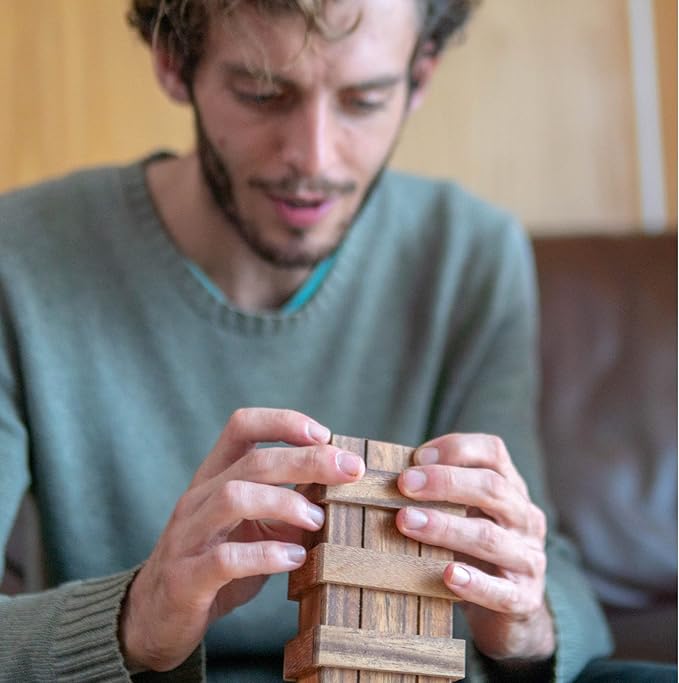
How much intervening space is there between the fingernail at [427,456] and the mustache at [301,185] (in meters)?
0.41

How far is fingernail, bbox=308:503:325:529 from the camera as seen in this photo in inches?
31.9

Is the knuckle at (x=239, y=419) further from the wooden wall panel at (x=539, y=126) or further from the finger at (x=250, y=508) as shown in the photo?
the wooden wall panel at (x=539, y=126)

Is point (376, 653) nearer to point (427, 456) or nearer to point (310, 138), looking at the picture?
point (427, 456)

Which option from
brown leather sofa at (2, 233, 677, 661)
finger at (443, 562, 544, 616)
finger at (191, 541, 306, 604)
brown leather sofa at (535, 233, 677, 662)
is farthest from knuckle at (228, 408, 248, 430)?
brown leather sofa at (535, 233, 677, 662)

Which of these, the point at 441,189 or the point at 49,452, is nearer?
the point at 49,452

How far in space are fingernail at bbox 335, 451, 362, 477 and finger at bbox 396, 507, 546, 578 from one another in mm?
56

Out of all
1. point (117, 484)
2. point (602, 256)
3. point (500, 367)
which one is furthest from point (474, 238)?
point (117, 484)

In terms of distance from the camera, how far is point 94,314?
1276mm

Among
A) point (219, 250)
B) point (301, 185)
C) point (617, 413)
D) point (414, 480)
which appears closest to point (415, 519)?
point (414, 480)

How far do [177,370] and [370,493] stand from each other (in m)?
0.51

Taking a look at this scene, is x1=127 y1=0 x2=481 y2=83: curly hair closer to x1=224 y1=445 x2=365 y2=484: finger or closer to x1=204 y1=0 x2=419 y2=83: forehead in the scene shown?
x1=204 y1=0 x2=419 y2=83: forehead

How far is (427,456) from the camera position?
2.85ft

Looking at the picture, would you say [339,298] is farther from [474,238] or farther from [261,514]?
[261,514]

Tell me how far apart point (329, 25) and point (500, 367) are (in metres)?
0.51
